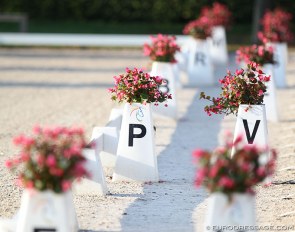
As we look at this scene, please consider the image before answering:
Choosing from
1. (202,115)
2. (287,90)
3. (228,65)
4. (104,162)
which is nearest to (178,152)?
(104,162)

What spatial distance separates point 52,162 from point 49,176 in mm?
178

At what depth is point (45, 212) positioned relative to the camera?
21.3ft

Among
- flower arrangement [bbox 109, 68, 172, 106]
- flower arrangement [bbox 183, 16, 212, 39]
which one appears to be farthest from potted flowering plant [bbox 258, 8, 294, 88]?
flower arrangement [bbox 109, 68, 172, 106]

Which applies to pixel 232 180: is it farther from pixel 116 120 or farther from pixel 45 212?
pixel 116 120

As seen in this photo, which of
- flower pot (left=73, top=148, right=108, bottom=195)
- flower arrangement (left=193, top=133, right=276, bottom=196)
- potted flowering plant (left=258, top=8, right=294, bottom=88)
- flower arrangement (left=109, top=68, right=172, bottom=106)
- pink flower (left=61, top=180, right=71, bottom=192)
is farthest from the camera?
potted flowering plant (left=258, top=8, right=294, bottom=88)

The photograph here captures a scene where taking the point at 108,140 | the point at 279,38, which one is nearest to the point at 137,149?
the point at 108,140

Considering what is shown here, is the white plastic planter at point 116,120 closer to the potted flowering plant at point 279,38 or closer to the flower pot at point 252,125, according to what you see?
the flower pot at point 252,125

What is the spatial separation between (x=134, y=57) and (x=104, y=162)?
13.4m

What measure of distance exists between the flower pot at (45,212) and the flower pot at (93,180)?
215cm

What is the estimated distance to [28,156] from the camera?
6449 millimetres

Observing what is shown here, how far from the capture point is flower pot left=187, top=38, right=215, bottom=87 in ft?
60.8

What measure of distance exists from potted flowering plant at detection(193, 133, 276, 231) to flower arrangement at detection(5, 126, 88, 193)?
0.83m

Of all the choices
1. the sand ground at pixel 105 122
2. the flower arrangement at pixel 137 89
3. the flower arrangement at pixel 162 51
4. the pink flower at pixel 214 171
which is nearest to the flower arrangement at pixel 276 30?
the sand ground at pixel 105 122

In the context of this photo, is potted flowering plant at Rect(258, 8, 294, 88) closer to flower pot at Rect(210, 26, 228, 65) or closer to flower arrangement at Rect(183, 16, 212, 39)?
flower arrangement at Rect(183, 16, 212, 39)
